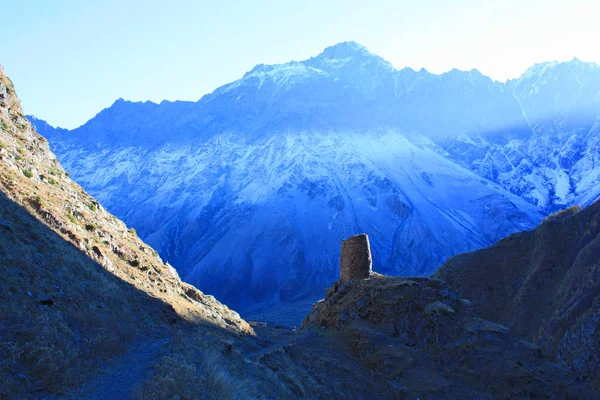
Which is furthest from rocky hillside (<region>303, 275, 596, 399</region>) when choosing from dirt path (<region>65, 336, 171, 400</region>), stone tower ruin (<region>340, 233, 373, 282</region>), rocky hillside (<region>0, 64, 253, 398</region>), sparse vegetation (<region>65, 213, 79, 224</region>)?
sparse vegetation (<region>65, 213, 79, 224</region>)

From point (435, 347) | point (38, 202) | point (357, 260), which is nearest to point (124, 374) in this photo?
point (38, 202)

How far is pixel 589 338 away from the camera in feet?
167

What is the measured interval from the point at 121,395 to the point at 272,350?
41.9 feet

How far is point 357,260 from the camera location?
33812 millimetres

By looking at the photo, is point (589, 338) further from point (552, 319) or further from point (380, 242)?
point (380, 242)

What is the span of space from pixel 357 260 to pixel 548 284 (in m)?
42.1

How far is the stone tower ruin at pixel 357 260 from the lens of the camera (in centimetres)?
3372

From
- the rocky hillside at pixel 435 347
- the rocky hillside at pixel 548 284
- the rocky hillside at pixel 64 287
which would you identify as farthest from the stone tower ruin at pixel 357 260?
the rocky hillside at pixel 548 284

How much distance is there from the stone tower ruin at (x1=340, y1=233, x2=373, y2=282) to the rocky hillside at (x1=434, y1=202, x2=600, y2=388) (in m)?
27.0

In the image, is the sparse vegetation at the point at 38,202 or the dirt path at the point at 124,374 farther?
the sparse vegetation at the point at 38,202

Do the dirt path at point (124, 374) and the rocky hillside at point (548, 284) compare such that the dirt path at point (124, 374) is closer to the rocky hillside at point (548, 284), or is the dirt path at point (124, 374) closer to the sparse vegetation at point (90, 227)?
the sparse vegetation at point (90, 227)

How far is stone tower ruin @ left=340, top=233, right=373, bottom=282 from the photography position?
33.7 m

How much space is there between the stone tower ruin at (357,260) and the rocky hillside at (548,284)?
26955mm

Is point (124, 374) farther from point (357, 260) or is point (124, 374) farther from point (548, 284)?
point (548, 284)
